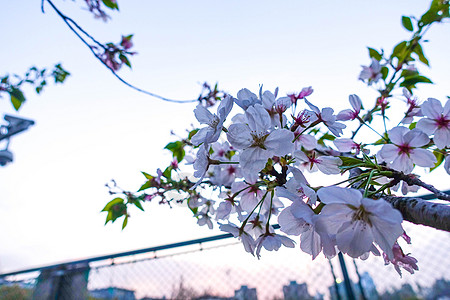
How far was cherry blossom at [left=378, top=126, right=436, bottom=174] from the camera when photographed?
48 cm

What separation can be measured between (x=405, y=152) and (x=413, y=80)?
1.69ft

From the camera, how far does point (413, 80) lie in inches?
34.2

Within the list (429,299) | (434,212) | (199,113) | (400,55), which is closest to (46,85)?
(199,113)

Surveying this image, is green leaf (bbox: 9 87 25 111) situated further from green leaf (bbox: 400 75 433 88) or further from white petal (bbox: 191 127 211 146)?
green leaf (bbox: 400 75 433 88)

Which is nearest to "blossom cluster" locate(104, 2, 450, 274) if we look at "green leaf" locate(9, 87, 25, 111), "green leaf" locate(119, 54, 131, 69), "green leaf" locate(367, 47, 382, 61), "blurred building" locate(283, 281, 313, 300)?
"green leaf" locate(367, 47, 382, 61)

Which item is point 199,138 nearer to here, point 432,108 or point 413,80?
point 432,108

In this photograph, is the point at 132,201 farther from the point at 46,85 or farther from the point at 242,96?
the point at 46,85

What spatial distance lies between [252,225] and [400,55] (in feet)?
3.07

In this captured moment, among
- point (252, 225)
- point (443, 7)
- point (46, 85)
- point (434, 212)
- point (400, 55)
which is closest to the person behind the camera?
point (434, 212)

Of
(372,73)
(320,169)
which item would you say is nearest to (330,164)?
(320,169)

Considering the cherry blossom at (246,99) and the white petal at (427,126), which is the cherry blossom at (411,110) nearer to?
the white petal at (427,126)

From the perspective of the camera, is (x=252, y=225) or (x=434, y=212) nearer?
(x=434, y=212)

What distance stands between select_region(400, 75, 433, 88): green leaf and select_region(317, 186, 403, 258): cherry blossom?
28.5 inches

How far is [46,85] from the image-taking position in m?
2.20
